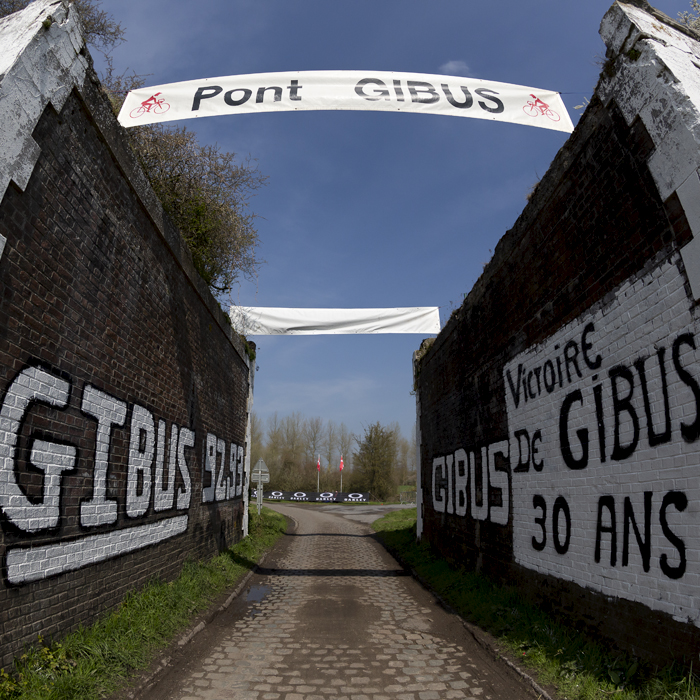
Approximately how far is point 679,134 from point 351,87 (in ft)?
16.1

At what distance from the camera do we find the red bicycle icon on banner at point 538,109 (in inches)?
284

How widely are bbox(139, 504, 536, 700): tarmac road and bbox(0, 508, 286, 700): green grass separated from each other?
279 mm

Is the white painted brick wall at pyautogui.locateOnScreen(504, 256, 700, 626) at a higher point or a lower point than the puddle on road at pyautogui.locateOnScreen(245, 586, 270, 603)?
higher

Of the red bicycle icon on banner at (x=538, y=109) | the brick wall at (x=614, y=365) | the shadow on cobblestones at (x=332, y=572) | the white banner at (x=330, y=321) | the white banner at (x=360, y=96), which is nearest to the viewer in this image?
the brick wall at (x=614, y=365)

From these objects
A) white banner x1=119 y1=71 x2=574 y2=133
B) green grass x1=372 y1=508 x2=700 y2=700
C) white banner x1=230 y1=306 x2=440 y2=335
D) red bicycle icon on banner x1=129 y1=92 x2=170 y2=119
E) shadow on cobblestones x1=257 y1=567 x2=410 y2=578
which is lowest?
shadow on cobblestones x1=257 y1=567 x2=410 y2=578

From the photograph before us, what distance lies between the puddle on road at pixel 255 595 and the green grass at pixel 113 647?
440 mm

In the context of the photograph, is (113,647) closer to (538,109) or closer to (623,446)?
(623,446)

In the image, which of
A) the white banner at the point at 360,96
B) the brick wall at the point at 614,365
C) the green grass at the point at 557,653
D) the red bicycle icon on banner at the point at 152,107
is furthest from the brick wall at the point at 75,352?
the brick wall at the point at 614,365

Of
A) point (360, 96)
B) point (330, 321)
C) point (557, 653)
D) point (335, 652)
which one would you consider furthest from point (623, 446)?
point (330, 321)

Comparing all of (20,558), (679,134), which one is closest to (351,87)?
(679,134)

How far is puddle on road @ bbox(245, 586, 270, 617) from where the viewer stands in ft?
22.3

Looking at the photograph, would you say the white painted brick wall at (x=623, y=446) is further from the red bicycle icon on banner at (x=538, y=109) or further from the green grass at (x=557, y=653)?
the red bicycle icon on banner at (x=538, y=109)

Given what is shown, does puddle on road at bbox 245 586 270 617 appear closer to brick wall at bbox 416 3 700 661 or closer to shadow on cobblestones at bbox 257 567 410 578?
shadow on cobblestones at bbox 257 567 410 578

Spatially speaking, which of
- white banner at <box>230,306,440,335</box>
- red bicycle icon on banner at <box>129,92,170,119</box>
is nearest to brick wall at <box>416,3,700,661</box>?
red bicycle icon on banner at <box>129,92,170,119</box>
